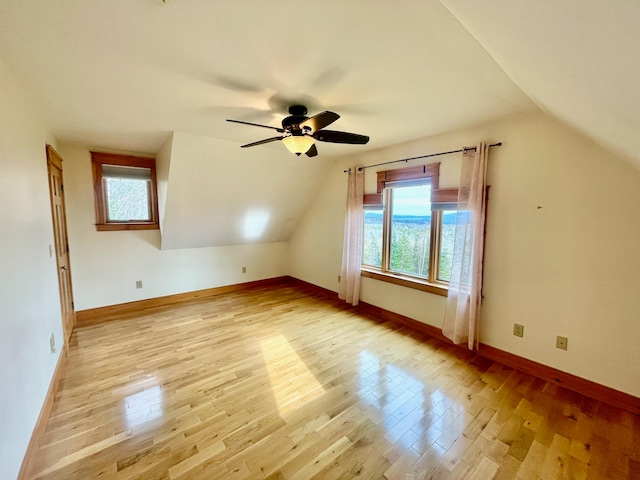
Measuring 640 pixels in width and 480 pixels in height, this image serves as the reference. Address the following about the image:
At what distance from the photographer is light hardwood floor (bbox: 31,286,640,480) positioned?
5.03 ft

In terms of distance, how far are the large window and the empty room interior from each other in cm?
3

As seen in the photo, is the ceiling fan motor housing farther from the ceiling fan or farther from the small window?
the small window

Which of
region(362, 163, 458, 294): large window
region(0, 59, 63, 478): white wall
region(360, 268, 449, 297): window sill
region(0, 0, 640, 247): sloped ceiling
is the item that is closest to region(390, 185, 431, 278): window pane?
region(362, 163, 458, 294): large window

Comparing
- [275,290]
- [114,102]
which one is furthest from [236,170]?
[275,290]

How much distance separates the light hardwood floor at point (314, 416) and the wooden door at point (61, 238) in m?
0.41

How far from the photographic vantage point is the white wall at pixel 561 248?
200 cm

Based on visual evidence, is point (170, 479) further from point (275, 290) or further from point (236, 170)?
point (275, 290)

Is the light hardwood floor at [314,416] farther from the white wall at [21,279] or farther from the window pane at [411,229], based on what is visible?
the window pane at [411,229]

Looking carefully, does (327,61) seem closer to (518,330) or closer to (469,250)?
(469,250)

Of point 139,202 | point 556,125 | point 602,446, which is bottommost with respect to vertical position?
point 602,446

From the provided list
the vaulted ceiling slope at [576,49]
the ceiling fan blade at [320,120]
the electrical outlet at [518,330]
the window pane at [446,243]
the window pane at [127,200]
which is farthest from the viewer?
the window pane at [127,200]

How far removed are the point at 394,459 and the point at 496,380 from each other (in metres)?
1.37

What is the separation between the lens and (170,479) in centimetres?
144

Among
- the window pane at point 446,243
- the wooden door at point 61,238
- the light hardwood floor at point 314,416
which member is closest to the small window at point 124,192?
the wooden door at point 61,238
